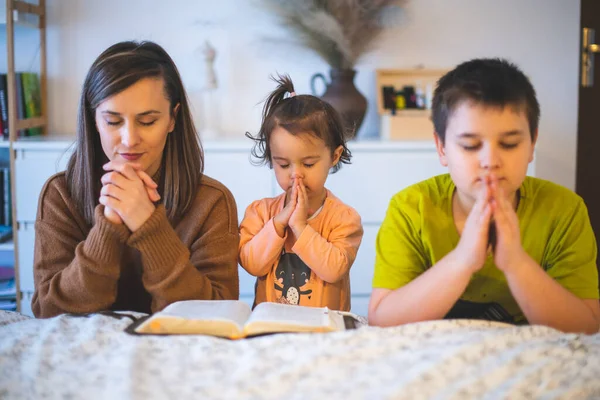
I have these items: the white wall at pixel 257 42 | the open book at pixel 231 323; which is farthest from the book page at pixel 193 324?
the white wall at pixel 257 42

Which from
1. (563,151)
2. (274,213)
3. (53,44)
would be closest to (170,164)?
(274,213)

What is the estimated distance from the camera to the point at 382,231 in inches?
47.3

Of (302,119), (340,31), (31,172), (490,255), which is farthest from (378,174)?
(490,255)

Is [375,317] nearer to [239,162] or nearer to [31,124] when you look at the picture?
[239,162]

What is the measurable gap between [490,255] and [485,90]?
29cm

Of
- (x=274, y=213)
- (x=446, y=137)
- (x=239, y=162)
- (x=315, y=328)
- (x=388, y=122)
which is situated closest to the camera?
(x=315, y=328)

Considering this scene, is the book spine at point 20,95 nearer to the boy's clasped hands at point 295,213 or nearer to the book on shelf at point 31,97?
the book on shelf at point 31,97

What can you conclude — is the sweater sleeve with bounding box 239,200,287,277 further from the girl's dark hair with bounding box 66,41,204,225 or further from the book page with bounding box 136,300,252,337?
the book page with bounding box 136,300,252,337

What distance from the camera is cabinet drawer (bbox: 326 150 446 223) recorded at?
2648 millimetres

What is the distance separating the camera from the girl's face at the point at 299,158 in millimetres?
1468

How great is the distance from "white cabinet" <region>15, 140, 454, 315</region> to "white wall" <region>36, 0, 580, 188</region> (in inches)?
18.5

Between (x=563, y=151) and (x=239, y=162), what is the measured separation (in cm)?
161

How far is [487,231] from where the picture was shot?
1.01 meters

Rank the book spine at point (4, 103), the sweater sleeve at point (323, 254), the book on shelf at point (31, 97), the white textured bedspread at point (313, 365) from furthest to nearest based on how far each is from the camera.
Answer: the book on shelf at point (31, 97) → the book spine at point (4, 103) → the sweater sleeve at point (323, 254) → the white textured bedspread at point (313, 365)
